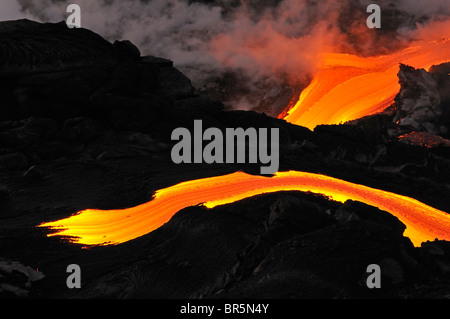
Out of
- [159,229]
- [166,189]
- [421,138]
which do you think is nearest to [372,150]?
[421,138]

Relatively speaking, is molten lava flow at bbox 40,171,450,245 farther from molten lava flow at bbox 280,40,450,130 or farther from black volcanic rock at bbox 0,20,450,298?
molten lava flow at bbox 280,40,450,130

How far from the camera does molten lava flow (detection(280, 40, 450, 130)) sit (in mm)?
37750

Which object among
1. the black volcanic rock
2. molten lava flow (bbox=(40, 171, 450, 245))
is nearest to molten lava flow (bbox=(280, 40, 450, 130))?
the black volcanic rock

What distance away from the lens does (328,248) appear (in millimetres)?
16578

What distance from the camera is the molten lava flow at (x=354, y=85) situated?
124 ft

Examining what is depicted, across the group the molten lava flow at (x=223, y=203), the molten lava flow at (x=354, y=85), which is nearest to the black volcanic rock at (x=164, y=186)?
the molten lava flow at (x=223, y=203)

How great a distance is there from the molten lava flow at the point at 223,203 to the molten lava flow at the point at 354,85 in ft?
43.1

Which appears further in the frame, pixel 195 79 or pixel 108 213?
pixel 195 79

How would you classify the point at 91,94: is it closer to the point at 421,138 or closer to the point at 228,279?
the point at 228,279

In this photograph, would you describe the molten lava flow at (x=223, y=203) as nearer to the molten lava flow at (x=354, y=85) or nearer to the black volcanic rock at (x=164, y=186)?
the black volcanic rock at (x=164, y=186)

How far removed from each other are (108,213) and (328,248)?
393 inches

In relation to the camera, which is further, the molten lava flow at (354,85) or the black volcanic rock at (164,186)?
the molten lava flow at (354,85)
